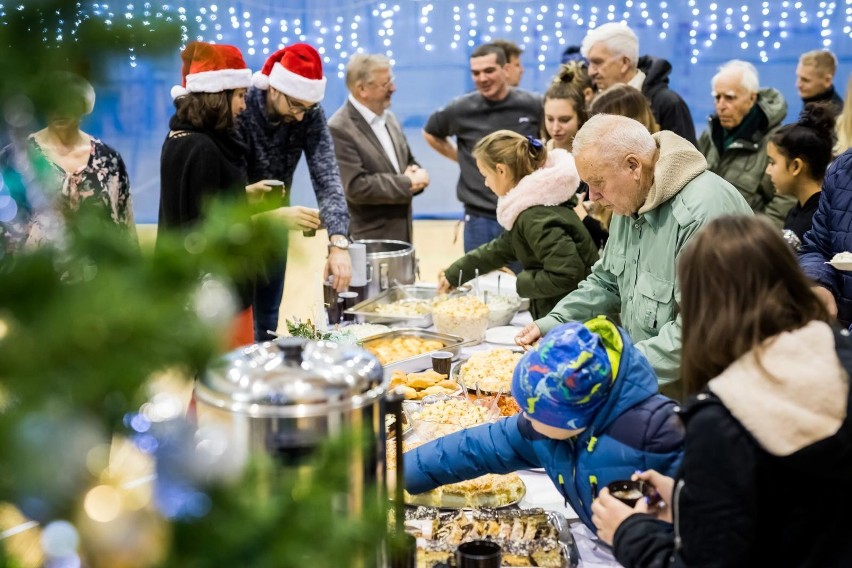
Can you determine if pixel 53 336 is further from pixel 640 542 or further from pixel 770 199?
pixel 770 199

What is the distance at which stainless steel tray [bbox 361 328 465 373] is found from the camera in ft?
9.68

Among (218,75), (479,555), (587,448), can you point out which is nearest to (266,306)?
(218,75)

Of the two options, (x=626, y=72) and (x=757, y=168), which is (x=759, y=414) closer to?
(x=626, y=72)

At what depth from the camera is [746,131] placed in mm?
5383

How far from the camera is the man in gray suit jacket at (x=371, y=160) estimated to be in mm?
4961

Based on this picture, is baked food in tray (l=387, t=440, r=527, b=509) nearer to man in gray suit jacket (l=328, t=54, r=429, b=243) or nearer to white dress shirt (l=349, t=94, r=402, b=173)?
man in gray suit jacket (l=328, t=54, r=429, b=243)

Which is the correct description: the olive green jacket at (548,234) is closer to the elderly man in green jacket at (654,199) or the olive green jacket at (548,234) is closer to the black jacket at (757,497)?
the elderly man in green jacket at (654,199)

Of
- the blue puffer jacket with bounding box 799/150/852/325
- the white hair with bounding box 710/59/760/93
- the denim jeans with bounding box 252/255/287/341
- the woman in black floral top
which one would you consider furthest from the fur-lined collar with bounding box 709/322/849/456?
the white hair with bounding box 710/59/760/93

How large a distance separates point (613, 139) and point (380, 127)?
2852mm

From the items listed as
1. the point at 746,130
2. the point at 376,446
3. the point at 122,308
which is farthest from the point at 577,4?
the point at 122,308

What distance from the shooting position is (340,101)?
30.6 feet

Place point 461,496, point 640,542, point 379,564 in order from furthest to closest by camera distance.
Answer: point 461,496 < point 640,542 < point 379,564

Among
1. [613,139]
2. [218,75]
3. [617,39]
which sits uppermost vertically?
[617,39]

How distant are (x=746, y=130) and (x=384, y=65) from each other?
87.1 inches
